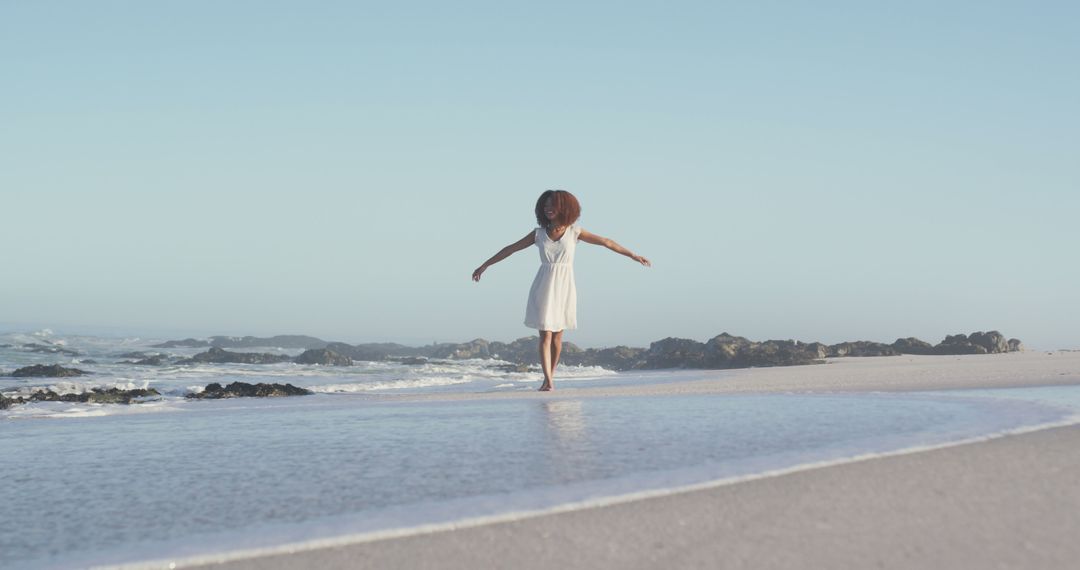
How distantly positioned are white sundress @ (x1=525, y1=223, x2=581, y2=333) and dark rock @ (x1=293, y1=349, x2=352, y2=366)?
14.3 metres

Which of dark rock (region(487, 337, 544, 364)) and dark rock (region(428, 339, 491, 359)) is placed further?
dark rock (region(428, 339, 491, 359))

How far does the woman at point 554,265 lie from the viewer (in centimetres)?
858

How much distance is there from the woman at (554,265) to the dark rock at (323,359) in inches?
556

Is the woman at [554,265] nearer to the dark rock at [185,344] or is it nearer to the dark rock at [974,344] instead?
the dark rock at [974,344]

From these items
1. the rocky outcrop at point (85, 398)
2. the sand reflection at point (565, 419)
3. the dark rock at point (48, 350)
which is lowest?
the rocky outcrop at point (85, 398)

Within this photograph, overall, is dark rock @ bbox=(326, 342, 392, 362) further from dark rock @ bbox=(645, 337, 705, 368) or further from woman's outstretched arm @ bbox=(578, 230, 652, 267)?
woman's outstretched arm @ bbox=(578, 230, 652, 267)

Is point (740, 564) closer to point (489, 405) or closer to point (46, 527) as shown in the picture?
point (46, 527)

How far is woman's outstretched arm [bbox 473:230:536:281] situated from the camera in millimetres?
8867

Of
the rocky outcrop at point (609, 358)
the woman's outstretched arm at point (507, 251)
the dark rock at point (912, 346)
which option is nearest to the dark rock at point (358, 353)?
the rocky outcrop at point (609, 358)

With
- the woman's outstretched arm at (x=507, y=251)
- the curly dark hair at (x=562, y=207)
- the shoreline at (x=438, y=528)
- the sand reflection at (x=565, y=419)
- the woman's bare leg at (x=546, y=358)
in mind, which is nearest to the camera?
the shoreline at (x=438, y=528)

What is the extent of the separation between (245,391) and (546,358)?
10.4ft

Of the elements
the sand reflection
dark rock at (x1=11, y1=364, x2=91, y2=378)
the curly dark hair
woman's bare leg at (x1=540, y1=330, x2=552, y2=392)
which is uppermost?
the curly dark hair

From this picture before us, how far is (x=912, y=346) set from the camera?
1941 cm

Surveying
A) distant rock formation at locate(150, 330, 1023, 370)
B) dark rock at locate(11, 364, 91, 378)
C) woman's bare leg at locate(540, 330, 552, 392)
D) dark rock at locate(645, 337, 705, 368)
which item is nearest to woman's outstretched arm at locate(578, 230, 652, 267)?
woman's bare leg at locate(540, 330, 552, 392)
